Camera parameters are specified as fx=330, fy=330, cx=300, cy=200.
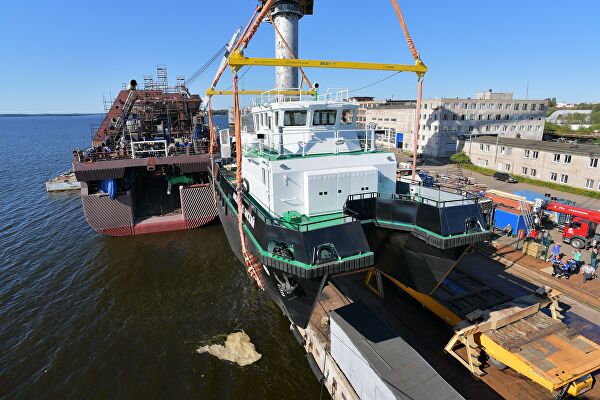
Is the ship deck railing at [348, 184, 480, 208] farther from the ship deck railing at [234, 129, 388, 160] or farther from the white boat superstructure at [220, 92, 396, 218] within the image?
the ship deck railing at [234, 129, 388, 160]

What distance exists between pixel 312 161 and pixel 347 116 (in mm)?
3491

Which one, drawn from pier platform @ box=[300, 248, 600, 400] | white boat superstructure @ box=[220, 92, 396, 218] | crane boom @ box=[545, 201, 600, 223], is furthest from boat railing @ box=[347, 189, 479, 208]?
crane boom @ box=[545, 201, 600, 223]

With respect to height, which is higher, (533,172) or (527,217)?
(533,172)

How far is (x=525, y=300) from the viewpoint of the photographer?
38.1ft

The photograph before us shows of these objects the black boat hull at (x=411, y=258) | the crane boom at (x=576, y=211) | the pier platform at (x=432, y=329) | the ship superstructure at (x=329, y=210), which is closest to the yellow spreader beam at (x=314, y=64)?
the ship superstructure at (x=329, y=210)

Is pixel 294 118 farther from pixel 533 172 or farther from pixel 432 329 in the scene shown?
pixel 533 172

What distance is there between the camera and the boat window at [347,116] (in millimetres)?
13461

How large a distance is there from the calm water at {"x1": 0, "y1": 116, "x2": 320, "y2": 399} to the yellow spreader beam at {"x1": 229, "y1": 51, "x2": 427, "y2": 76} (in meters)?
9.77

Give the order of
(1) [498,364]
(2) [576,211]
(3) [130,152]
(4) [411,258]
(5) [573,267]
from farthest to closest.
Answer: (3) [130,152]
(2) [576,211]
(5) [573,267]
(4) [411,258]
(1) [498,364]

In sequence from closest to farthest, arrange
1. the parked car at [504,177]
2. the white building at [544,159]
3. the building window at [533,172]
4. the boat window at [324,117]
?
the boat window at [324,117] < the white building at [544,159] < the parked car at [504,177] < the building window at [533,172]

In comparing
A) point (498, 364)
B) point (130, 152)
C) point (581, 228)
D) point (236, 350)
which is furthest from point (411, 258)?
point (130, 152)

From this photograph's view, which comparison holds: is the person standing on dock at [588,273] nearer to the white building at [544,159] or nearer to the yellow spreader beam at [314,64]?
the yellow spreader beam at [314,64]

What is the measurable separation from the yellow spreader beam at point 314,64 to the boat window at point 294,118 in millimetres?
1660

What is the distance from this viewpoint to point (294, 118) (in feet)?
41.6
